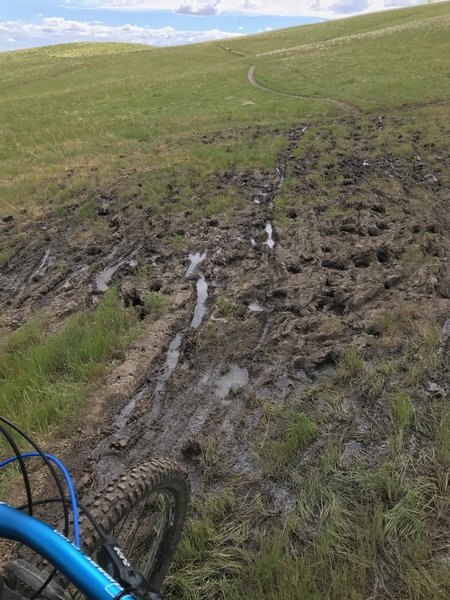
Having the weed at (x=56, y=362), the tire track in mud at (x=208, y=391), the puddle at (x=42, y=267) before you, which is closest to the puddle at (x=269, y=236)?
the tire track in mud at (x=208, y=391)

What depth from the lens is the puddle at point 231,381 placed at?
225 inches

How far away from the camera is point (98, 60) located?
65.6 meters

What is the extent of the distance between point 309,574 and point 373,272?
19.3 feet

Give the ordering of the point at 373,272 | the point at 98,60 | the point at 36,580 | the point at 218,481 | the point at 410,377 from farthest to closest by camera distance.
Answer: the point at 98,60 → the point at 373,272 → the point at 410,377 → the point at 218,481 → the point at 36,580

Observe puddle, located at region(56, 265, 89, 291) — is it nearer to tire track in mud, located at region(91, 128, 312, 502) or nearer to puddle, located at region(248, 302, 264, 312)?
tire track in mud, located at region(91, 128, 312, 502)

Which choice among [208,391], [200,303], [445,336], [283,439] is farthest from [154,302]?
[445,336]

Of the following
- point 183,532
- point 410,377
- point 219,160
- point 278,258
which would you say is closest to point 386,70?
point 219,160

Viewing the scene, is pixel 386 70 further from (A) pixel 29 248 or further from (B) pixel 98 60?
(B) pixel 98 60

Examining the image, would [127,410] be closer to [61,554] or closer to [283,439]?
[283,439]

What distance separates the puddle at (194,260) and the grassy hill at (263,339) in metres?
0.23

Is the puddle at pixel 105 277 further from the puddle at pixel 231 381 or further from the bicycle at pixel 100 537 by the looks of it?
the bicycle at pixel 100 537

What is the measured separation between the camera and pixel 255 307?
7.51 metres

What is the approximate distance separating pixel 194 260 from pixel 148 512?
637 centimetres

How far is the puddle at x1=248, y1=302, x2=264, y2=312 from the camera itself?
291 inches
